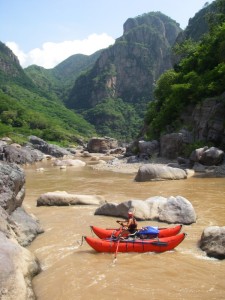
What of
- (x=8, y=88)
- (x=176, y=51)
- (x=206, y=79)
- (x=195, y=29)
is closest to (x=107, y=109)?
(x=8, y=88)

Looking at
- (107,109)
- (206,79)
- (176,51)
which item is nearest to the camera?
(206,79)

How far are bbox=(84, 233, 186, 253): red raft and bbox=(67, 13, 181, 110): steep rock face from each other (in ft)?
522

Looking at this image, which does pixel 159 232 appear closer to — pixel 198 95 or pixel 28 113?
pixel 198 95

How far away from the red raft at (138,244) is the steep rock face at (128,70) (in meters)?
159

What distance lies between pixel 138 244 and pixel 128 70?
541 ft

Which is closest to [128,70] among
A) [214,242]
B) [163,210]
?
[163,210]

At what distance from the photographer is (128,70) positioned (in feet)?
556

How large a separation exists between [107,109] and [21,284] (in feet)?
496

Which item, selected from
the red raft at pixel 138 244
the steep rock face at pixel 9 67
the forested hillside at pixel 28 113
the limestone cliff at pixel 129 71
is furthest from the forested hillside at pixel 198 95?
the limestone cliff at pixel 129 71

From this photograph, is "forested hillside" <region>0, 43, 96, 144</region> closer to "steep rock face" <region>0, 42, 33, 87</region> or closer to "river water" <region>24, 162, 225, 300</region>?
"steep rock face" <region>0, 42, 33, 87</region>

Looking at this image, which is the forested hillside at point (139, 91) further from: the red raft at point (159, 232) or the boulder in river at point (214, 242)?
the boulder in river at point (214, 242)

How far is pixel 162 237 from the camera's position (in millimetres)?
10414

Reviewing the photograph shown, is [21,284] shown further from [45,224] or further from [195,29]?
[195,29]

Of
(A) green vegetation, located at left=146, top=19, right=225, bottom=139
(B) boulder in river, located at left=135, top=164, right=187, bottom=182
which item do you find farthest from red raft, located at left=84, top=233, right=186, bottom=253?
(A) green vegetation, located at left=146, top=19, right=225, bottom=139
